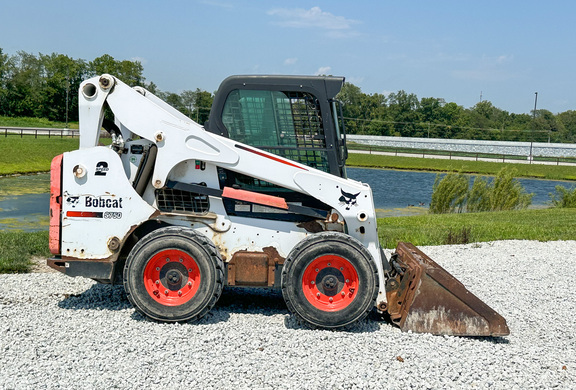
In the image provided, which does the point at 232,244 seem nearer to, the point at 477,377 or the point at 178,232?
the point at 178,232

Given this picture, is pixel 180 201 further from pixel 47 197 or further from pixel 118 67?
pixel 118 67

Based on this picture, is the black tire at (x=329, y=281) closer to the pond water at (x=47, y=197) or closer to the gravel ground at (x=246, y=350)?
the gravel ground at (x=246, y=350)

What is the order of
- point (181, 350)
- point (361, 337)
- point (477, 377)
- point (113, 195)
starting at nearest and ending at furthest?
point (477, 377) → point (181, 350) → point (361, 337) → point (113, 195)

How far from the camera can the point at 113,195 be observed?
6695 millimetres

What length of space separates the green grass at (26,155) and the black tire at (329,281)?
28306 millimetres

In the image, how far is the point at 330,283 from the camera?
21.6ft

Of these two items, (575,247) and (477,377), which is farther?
(575,247)

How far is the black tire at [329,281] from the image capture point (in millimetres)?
6473

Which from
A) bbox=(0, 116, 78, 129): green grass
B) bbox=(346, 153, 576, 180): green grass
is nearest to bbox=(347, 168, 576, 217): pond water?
bbox=(346, 153, 576, 180): green grass

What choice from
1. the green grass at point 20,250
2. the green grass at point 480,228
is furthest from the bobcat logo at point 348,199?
the green grass at point 480,228

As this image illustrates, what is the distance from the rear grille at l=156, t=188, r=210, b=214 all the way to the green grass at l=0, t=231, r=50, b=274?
11.4ft

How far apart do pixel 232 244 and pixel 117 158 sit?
1.56 metres

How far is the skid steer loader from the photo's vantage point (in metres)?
6.48

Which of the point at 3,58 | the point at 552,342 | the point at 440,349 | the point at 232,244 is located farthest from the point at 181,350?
the point at 3,58
